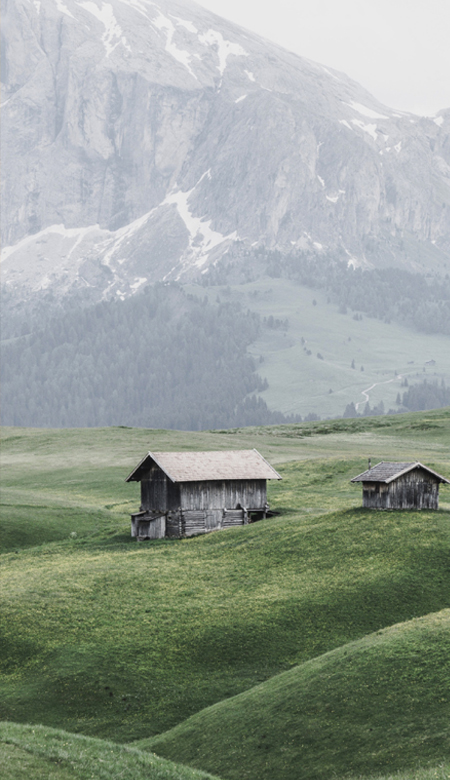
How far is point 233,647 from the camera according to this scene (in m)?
45.7

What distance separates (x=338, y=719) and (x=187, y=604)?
20.1 metres

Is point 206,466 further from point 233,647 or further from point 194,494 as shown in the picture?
point 233,647

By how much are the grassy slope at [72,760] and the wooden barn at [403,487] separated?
40317mm

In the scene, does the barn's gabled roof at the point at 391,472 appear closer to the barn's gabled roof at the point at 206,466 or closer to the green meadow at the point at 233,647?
the green meadow at the point at 233,647

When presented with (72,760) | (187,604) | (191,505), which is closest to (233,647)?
(187,604)

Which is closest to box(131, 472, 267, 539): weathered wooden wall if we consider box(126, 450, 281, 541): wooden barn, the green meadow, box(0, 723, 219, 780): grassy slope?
box(126, 450, 281, 541): wooden barn

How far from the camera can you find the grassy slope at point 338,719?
3006 cm

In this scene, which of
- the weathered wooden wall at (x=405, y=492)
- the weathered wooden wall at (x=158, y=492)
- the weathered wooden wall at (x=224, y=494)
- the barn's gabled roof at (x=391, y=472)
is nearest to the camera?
the barn's gabled roof at (x=391, y=472)

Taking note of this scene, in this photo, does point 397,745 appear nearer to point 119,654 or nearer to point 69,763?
point 69,763

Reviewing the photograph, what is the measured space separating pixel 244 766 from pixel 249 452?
55900 mm

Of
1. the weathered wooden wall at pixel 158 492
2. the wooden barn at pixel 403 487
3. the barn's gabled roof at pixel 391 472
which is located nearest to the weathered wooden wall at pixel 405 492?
the wooden barn at pixel 403 487

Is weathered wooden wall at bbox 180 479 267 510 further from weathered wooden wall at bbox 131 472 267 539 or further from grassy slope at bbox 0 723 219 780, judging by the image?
grassy slope at bbox 0 723 219 780

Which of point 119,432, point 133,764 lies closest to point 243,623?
point 133,764

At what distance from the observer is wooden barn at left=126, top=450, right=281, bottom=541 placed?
258 feet
